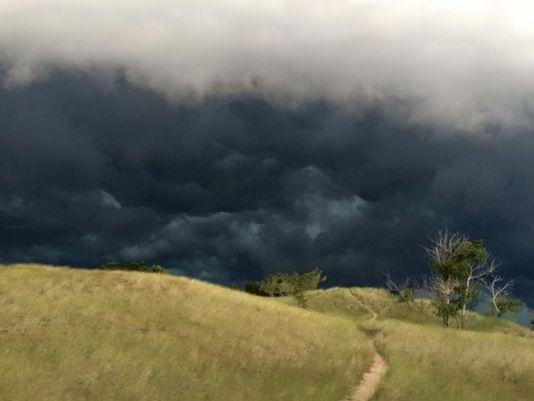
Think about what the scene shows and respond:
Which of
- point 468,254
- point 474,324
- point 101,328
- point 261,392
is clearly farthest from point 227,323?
point 474,324

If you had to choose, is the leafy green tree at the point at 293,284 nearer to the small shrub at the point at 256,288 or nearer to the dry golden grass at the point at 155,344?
the small shrub at the point at 256,288

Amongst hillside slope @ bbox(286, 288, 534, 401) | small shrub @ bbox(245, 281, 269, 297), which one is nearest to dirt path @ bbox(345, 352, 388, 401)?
hillside slope @ bbox(286, 288, 534, 401)

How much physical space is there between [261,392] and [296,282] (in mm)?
79158

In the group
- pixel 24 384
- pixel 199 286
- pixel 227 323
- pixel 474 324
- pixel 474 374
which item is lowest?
pixel 24 384

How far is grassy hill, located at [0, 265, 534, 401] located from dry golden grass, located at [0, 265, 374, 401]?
0.31 feet

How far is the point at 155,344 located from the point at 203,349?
9.71 feet

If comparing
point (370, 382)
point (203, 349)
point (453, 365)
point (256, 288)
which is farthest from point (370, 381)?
point (256, 288)

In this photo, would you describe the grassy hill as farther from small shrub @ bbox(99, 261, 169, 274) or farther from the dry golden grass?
small shrub @ bbox(99, 261, 169, 274)

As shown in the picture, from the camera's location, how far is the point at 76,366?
30.8 meters

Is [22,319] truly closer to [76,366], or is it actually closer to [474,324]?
[76,366]

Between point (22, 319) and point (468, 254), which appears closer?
point (22, 319)

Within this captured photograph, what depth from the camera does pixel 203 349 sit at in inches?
1478

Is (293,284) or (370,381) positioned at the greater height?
(293,284)

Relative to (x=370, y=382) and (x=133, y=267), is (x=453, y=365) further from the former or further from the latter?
(x=133, y=267)
